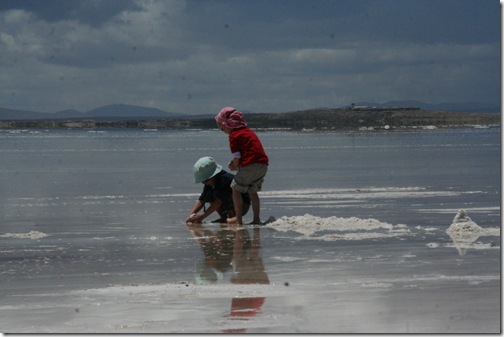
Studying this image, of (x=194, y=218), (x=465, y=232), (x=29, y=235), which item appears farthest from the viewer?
(x=194, y=218)

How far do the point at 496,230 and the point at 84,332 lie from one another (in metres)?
5.79

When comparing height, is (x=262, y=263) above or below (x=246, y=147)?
below

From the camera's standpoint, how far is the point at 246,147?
12250 mm

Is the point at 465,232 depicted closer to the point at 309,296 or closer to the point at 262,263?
the point at 262,263

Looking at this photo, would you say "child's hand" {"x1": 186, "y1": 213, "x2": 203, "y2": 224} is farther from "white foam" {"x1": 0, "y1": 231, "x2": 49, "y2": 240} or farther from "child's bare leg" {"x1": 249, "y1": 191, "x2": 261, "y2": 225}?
"white foam" {"x1": 0, "y1": 231, "x2": 49, "y2": 240}

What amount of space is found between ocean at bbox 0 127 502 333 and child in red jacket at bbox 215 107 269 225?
460 mm

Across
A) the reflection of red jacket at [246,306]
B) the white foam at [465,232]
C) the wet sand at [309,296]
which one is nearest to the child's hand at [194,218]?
the wet sand at [309,296]

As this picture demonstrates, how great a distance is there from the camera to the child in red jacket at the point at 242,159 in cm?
1216

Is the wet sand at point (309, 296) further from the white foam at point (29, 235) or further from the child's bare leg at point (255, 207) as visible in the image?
the white foam at point (29, 235)

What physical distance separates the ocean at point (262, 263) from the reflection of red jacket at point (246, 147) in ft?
2.50

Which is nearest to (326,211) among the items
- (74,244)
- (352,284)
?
(74,244)

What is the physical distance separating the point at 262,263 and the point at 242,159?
3.21m

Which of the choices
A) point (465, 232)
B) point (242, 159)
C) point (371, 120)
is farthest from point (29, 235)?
point (371, 120)

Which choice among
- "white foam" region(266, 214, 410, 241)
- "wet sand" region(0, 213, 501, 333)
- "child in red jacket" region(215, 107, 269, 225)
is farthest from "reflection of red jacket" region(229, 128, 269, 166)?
"wet sand" region(0, 213, 501, 333)
